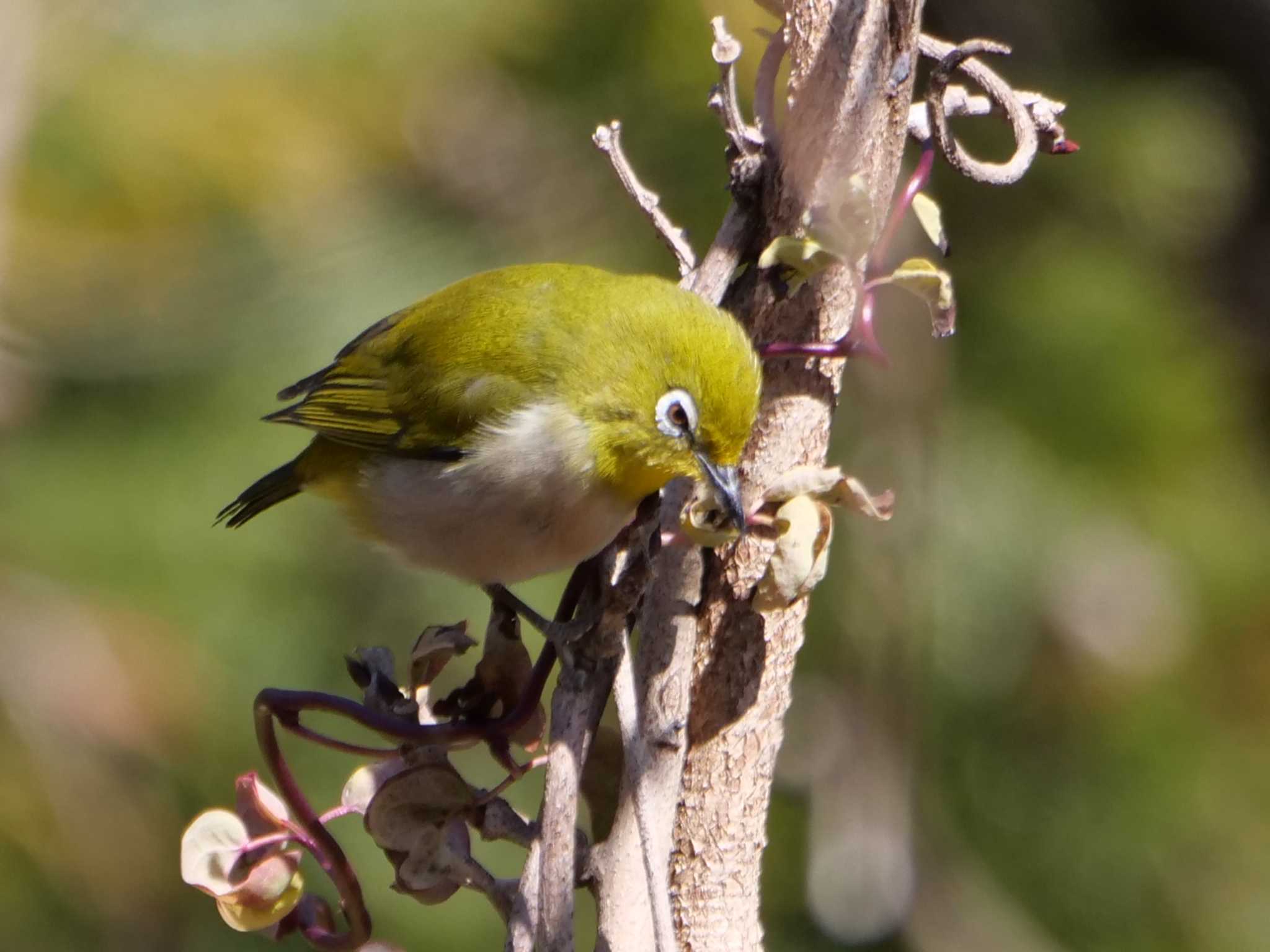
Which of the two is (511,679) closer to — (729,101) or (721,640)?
(721,640)

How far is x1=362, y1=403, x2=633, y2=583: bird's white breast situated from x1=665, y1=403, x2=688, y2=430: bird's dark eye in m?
0.18

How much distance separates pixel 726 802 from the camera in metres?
1.71

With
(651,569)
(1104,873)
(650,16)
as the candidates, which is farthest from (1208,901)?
(650,16)

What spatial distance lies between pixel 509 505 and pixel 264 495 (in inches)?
34.8

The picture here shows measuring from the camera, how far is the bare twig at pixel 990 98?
183 cm

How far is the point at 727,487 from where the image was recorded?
74.5 inches

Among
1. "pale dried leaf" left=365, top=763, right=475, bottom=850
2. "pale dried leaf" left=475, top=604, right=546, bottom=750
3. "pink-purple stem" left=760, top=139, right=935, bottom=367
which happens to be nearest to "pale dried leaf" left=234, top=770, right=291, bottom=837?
"pale dried leaf" left=365, top=763, right=475, bottom=850

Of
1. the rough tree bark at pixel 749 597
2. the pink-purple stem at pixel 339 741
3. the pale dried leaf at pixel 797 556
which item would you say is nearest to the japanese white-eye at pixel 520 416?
the rough tree bark at pixel 749 597

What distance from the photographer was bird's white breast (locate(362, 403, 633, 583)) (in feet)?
8.22

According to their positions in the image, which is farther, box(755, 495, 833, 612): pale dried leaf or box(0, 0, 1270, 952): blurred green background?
box(0, 0, 1270, 952): blurred green background

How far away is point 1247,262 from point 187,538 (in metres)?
3.56

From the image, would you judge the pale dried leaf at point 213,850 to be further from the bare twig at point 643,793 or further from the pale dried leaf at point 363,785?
the bare twig at point 643,793

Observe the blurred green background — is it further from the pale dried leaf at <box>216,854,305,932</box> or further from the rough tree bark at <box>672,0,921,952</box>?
the pale dried leaf at <box>216,854,305,932</box>

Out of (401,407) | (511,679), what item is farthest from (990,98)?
(401,407)
